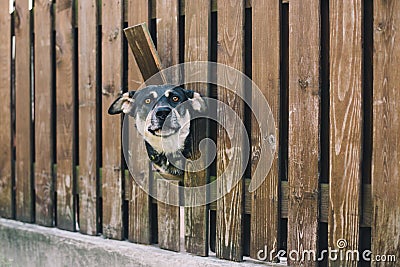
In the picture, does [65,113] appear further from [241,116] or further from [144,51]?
[241,116]

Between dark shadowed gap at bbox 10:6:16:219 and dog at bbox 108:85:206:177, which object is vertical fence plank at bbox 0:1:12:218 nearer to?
dark shadowed gap at bbox 10:6:16:219

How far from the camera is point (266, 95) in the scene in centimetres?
323

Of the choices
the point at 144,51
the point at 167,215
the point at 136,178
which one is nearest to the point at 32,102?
the point at 136,178

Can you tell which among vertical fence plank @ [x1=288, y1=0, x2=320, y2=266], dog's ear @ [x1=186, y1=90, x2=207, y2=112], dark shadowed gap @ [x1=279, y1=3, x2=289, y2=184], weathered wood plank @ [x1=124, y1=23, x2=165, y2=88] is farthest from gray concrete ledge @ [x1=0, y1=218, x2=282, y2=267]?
weathered wood plank @ [x1=124, y1=23, x2=165, y2=88]

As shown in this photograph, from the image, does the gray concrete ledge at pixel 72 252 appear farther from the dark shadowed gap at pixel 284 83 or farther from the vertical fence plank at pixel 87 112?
the dark shadowed gap at pixel 284 83

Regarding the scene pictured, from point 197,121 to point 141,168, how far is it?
0.60 m

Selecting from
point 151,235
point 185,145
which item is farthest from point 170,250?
point 185,145

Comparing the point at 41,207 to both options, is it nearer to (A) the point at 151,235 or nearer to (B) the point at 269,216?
(A) the point at 151,235

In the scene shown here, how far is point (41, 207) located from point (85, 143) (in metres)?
0.77

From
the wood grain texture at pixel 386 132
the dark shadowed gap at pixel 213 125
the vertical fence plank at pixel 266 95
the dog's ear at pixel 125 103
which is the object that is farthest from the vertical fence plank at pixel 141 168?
the wood grain texture at pixel 386 132

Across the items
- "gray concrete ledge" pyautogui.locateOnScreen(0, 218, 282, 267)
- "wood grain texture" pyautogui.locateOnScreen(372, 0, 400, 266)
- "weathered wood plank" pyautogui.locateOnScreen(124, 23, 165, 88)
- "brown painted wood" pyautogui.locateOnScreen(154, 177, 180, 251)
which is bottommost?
"gray concrete ledge" pyautogui.locateOnScreen(0, 218, 282, 267)

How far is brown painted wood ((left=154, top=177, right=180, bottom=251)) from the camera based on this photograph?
3682mm

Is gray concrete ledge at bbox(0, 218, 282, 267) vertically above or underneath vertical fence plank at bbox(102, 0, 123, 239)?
underneath

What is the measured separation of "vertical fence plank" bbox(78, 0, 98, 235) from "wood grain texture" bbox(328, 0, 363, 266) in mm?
1806
